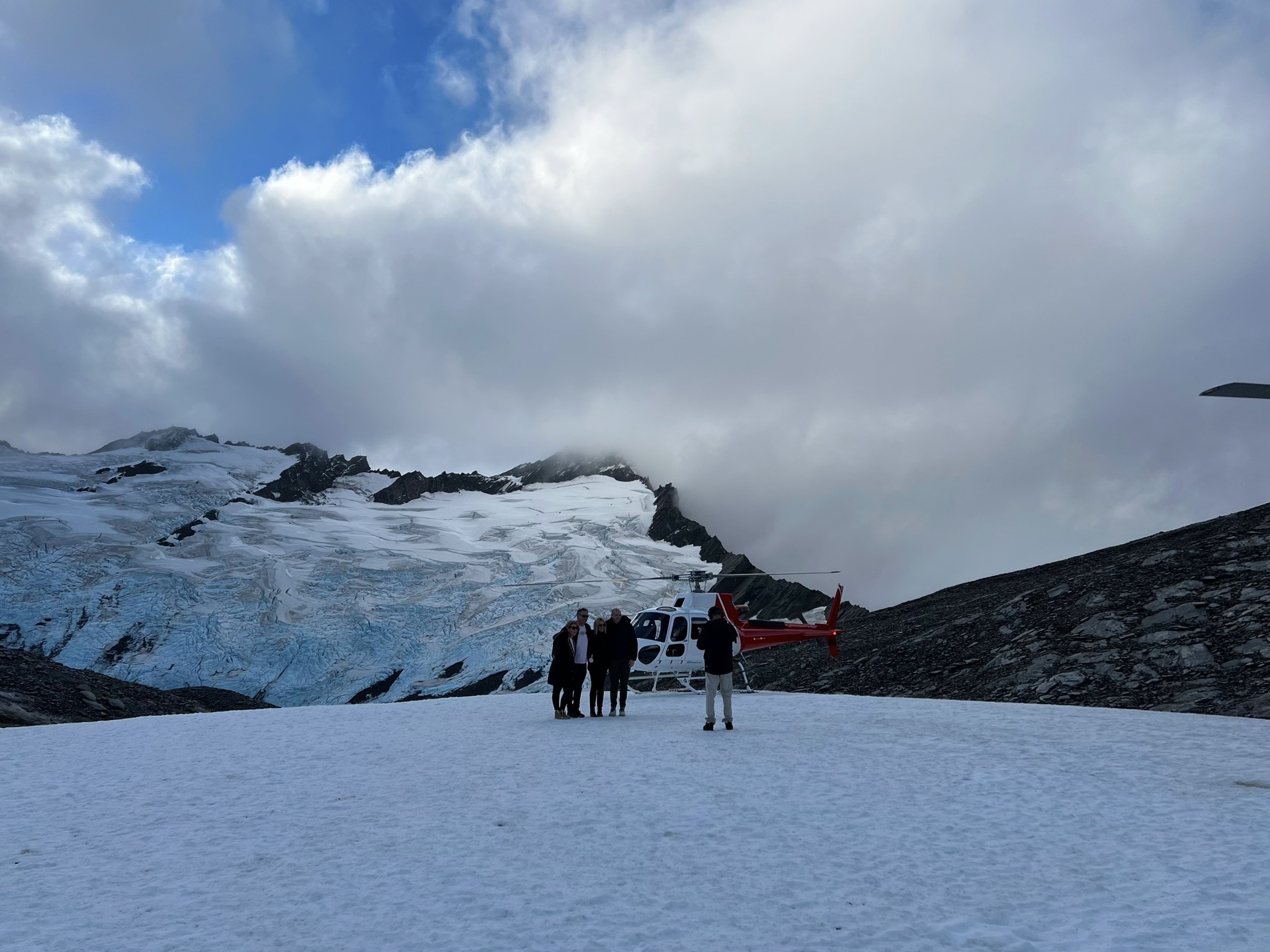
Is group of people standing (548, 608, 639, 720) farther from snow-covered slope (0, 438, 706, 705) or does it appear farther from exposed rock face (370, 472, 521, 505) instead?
exposed rock face (370, 472, 521, 505)

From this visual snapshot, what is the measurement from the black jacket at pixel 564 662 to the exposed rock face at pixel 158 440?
440 feet

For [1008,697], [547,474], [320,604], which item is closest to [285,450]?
[547,474]

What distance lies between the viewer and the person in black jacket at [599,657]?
14.7 m

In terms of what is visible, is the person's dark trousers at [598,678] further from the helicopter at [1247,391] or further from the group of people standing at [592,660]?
the helicopter at [1247,391]

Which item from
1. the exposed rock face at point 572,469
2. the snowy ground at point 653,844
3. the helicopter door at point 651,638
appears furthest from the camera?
the exposed rock face at point 572,469

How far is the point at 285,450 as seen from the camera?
14362cm

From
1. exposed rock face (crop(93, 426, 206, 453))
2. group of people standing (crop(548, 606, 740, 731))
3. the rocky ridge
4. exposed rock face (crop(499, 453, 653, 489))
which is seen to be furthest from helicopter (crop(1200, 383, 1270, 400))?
exposed rock face (crop(93, 426, 206, 453))

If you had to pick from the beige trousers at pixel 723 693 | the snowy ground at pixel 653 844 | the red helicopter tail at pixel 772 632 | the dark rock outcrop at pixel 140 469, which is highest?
the dark rock outcrop at pixel 140 469

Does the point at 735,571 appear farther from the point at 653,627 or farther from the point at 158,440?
the point at 158,440

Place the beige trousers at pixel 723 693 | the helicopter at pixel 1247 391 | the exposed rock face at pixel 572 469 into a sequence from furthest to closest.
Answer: the exposed rock face at pixel 572 469 < the beige trousers at pixel 723 693 < the helicopter at pixel 1247 391

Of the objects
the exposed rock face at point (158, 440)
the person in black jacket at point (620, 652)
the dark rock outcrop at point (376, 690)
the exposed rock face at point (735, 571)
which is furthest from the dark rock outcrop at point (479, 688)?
the exposed rock face at point (158, 440)

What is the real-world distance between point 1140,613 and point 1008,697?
3.99 metres

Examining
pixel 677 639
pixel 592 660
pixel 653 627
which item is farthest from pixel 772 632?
pixel 592 660

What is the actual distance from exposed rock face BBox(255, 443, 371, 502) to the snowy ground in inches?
4377
